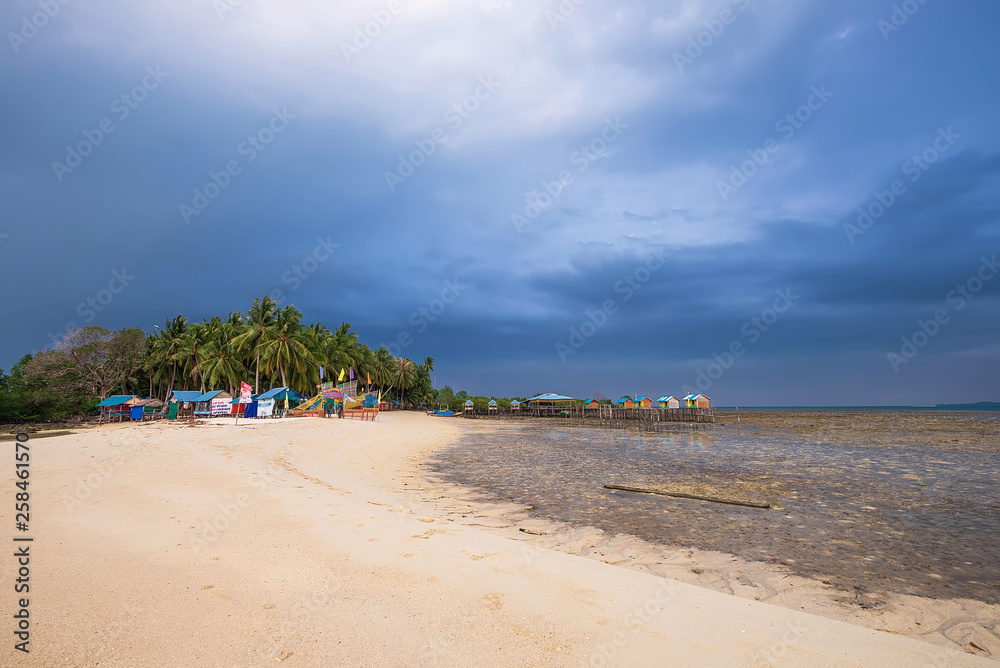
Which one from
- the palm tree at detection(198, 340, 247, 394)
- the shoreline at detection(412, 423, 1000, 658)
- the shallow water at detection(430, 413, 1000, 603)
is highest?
the palm tree at detection(198, 340, 247, 394)

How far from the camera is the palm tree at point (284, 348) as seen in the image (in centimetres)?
4450

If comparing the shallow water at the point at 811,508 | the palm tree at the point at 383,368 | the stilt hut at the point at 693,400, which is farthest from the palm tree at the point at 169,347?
the stilt hut at the point at 693,400

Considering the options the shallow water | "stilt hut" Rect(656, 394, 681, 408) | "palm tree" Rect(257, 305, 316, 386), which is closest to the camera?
the shallow water

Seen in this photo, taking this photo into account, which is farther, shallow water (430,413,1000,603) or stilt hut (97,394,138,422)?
stilt hut (97,394,138,422)

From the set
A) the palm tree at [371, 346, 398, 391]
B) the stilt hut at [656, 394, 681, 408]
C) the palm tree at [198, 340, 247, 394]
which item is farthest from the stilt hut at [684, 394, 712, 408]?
the palm tree at [198, 340, 247, 394]

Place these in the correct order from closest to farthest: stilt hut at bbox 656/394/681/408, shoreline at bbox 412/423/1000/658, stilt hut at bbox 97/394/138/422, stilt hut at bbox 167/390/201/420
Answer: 1. shoreline at bbox 412/423/1000/658
2. stilt hut at bbox 97/394/138/422
3. stilt hut at bbox 167/390/201/420
4. stilt hut at bbox 656/394/681/408

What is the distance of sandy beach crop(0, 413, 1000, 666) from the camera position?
286 cm

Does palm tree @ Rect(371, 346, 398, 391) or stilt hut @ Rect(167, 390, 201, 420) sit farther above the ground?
palm tree @ Rect(371, 346, 398, 391)

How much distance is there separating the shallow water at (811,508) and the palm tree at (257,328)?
118 ft

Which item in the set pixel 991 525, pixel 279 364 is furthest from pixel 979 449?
pixel 279 364

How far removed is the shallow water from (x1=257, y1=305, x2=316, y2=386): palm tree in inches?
1329

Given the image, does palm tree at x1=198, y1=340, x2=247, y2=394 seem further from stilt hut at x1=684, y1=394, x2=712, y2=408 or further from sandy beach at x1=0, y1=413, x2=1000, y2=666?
stilt hut at x1=684, y1=394, x2=712, y2=408

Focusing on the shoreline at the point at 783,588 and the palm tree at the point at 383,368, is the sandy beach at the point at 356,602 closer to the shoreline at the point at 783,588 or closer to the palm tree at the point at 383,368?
the shoreline at the point at 783,588

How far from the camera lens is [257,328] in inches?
1768
